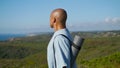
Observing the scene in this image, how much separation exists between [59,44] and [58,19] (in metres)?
0.30

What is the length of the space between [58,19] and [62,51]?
387 mm

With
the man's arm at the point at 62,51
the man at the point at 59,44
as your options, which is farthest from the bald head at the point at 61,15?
the man's arm at the point at 62,51

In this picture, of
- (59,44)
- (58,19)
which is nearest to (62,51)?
(59,44)

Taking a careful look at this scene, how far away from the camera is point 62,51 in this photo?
366 centimetres

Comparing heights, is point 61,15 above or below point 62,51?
above

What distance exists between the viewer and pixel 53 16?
3781mm

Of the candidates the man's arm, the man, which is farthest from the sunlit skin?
the man's arm

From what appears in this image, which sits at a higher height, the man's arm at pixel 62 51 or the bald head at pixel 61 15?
the bald head at pixel 61 15

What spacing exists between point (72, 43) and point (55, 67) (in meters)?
0.35

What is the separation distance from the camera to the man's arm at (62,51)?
11.8 ft

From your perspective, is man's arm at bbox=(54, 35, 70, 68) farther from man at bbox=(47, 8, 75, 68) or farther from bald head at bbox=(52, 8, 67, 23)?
bald head at bbox=(52, 8, 67, 23)

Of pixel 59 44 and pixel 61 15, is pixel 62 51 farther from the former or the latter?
pixel 61 15

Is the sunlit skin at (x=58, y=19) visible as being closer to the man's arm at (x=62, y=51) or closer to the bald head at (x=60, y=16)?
the bald head at (x=60, y=16)

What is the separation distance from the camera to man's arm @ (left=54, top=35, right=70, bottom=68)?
361cm
